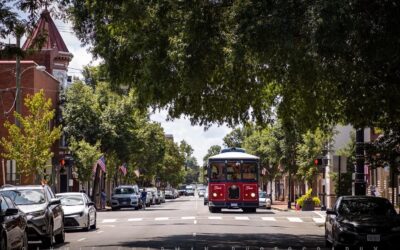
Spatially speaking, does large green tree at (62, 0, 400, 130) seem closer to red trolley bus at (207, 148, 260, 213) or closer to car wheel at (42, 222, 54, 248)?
car wheel at (42, 222, 54, 248)

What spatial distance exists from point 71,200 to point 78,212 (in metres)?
1.51

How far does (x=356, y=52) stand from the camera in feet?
54.7

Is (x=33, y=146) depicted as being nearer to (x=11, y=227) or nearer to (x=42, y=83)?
(x=42, y=83)

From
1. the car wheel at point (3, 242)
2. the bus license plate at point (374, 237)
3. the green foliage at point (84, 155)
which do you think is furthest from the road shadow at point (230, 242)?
the green foliage at point (84, 155)

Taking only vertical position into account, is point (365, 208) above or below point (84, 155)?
below

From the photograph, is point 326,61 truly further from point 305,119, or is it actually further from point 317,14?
point 305,119

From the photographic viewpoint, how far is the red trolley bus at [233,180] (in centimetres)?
4362

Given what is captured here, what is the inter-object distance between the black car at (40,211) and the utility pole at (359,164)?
996 centimetres

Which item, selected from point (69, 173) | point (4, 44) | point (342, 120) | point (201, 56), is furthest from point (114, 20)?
point (69, 173)

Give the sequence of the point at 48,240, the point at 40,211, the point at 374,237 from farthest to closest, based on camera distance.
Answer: the point at 48,240, the point at 40,211, the point at 374,237

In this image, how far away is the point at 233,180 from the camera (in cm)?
4372

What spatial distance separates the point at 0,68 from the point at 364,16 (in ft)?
138

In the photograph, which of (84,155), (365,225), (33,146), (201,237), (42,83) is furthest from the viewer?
(42,83)

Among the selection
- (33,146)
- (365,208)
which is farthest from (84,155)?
(365,208)
